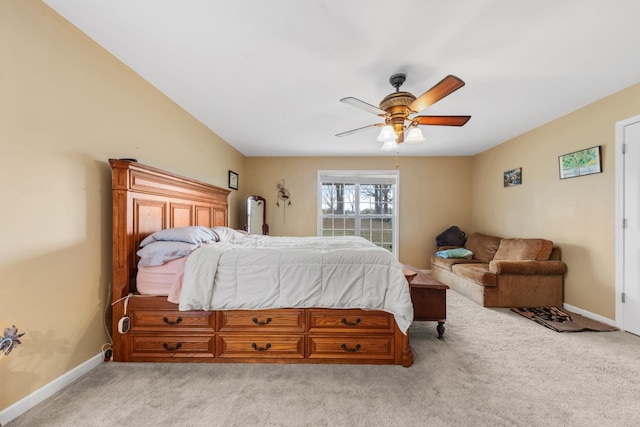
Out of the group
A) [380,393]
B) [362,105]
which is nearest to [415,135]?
[362,105]

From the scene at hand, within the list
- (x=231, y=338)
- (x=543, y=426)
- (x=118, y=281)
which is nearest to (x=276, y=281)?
(x=231, y=338)

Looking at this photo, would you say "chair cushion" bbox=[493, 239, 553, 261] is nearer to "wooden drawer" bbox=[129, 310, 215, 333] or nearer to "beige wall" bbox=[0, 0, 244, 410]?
"wooden drawer" bbox=[129, 310, 215, 333]

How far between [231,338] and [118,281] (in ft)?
3.19

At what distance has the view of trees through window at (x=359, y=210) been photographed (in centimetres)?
526

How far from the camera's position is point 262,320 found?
75.5 inches

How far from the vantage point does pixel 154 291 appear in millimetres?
1934

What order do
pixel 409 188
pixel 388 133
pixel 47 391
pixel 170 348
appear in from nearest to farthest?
pixel 47 391 < pixel 170 348 < pixel 388 133 < pixel 409 188

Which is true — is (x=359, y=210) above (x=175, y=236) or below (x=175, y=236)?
above

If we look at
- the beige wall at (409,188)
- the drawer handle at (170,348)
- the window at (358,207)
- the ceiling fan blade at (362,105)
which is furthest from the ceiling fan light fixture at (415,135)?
the window at (358,207)

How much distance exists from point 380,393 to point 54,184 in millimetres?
2464

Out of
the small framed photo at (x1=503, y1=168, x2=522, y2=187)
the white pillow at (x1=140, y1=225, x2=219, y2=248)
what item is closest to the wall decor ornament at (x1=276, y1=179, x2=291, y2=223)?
the white pillow at (x1=140, y1=225, x2=219, y2=248)

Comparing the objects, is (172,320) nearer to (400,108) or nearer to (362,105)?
(362,105)

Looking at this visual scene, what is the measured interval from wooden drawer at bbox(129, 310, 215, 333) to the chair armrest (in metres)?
3.40

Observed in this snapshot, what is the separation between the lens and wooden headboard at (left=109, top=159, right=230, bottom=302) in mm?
1865
